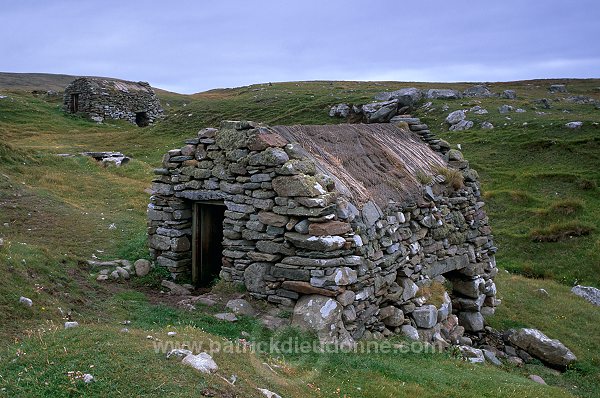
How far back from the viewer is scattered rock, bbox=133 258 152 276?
1248 centimetres

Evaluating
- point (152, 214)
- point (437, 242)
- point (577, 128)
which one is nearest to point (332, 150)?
point (437, 242)

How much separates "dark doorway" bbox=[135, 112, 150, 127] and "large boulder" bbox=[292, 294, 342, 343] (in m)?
40.6

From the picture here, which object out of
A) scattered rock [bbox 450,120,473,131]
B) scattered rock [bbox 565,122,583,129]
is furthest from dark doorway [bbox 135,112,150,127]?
scattered rock [bbox 565,122,583,129]

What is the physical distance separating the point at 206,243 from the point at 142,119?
123ft

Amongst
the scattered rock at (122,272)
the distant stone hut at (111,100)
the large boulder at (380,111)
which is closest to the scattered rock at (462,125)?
the large boulder at (380,111)

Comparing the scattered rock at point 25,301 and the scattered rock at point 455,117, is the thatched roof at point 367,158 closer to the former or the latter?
the scattered rock at point 25,301

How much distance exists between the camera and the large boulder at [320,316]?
9258 mm

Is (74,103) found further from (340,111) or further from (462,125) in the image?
(462,125)

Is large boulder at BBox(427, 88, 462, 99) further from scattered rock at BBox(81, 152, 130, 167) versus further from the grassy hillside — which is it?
scattered rock at BBox(81, 152, 130, 167)

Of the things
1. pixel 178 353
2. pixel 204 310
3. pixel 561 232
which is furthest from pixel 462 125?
pixel 178 353

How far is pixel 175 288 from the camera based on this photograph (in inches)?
465

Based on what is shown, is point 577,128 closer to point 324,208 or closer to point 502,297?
point 502,297

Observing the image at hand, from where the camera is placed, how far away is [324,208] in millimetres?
10117

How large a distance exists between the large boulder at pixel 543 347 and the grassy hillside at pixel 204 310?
42 cm
